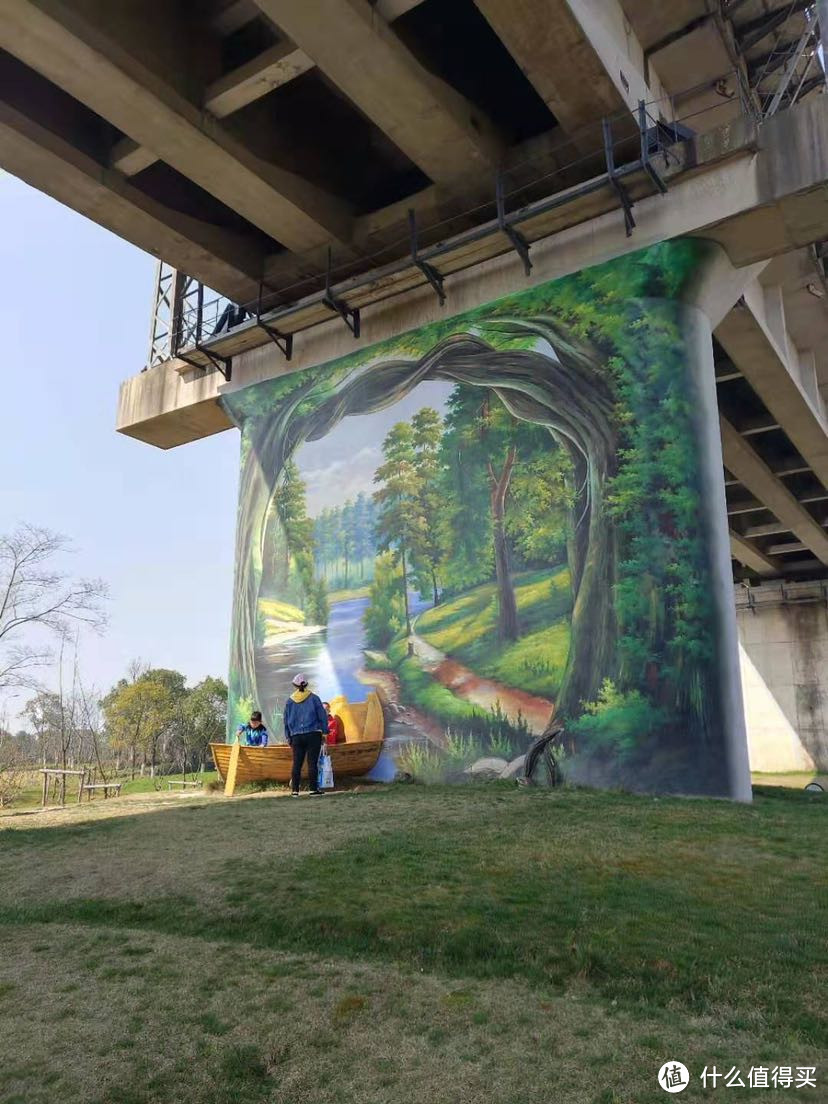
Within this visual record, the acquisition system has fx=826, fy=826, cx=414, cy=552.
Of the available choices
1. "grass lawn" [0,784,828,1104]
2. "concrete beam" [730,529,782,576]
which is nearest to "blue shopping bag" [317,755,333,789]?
"grass lawn" [0,784,828,1104]

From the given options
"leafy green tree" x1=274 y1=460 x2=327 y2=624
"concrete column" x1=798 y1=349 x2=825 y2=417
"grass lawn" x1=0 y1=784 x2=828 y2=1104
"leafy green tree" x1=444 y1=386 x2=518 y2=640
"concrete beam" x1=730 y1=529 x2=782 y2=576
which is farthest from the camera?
"concrete beam" x1=730 y1=529 x2=782 y2=576

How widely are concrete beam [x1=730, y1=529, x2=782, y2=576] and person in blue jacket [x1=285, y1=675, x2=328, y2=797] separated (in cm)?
A: 2763

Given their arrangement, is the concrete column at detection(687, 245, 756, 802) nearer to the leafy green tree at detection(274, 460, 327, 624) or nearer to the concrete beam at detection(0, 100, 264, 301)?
the leafy green tree at detection(274, 460, 327, 624)

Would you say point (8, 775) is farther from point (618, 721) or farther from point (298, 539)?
point (618, 721)

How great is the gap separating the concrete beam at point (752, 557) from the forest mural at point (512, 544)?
23440 mm

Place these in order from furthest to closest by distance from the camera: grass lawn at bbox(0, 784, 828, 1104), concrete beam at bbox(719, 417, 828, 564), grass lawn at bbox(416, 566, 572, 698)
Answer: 1. concrete beam at bbox(719, 417, 828, 564)
2. grass lawn at bbox(416, 566, 572, 698)
3. grass lawn at bbox(0, 784, 828, 1104)

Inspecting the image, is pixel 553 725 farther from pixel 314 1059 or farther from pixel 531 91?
pixel 531 91

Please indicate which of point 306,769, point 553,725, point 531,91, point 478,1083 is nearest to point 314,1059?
point 478,1083

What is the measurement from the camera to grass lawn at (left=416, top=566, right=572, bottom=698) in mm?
14164

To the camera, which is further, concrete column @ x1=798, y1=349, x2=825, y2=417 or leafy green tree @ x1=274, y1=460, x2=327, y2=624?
concrete column @ x1=798, y1=349, x2=825, y2=417

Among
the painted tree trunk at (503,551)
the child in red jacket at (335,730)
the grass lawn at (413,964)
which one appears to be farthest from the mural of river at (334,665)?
the grass lawn at (413,964)

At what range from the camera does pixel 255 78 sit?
574 inches

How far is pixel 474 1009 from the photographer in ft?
13.7

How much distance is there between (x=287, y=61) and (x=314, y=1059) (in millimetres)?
15315
